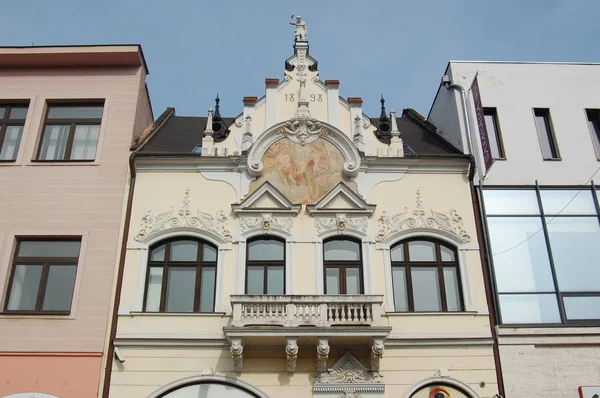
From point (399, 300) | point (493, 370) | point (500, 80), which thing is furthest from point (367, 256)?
point (500, 80)

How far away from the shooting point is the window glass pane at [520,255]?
52.7 ft

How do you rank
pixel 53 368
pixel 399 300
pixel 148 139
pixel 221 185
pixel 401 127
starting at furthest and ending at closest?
pixel 401 127 → pixel 148 139 → pixel 221 185 → pixel 399 300 → pixel 53 368

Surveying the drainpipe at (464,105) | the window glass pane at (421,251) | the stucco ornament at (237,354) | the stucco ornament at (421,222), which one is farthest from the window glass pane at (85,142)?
the drainpipe at (464,105)

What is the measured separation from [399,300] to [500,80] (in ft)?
25.4

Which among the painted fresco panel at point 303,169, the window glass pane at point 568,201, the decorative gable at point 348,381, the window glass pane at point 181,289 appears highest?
the painted fresco panel at point 303,169

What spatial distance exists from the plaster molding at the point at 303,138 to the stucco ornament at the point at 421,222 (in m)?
1.69

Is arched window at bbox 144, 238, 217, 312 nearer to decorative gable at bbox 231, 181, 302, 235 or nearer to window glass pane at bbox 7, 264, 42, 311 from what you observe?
decorative gable at bbox 231, 181, 302, 235

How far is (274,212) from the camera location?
16.6m

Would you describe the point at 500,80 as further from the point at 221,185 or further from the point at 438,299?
the point at 221,185

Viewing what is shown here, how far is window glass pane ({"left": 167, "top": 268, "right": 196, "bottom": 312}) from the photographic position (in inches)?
616

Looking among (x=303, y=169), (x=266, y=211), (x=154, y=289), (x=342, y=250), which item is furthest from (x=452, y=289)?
(x=154, y=289)

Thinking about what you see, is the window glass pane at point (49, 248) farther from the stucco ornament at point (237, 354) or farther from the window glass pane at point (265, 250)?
the stucco ornament at point (237, 354)

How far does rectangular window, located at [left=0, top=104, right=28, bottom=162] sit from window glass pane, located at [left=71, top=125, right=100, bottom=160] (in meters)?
1.61

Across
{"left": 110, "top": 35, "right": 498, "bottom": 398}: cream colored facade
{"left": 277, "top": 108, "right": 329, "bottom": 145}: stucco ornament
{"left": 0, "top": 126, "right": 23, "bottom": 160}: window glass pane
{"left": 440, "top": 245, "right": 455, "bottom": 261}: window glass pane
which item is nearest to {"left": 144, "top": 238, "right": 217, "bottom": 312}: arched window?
{"left": 110, "top": 35, "right": 498, "bottom": 398}: cream colored facade
